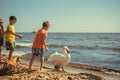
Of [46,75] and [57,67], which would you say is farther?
[57,67]

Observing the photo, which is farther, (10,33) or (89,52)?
(89,52)

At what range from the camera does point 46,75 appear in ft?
21.9

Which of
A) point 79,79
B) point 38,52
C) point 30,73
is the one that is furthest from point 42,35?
point 79,79

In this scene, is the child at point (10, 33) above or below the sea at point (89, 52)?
above

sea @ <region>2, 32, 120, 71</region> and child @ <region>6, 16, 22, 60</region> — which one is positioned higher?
child @ <region>6, 16, 22, 60</region>

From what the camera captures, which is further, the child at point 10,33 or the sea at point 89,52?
the sea at point 89,52

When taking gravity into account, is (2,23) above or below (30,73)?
above

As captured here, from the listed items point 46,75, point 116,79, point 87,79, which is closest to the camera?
point 46,75

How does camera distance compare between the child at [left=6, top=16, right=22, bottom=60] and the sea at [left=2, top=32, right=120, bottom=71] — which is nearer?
the child at [left=6, top=16, right=22, bottom=60]

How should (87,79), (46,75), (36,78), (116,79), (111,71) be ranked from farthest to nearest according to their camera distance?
(111,71)
(116,79)
(87,79)
(46,75)
(36,78)

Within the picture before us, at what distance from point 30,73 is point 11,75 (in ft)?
1.77

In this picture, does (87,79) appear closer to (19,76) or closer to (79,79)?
(79,79)

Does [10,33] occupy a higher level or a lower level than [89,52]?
higher

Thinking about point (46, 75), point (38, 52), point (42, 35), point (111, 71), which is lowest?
point (111, 71)
